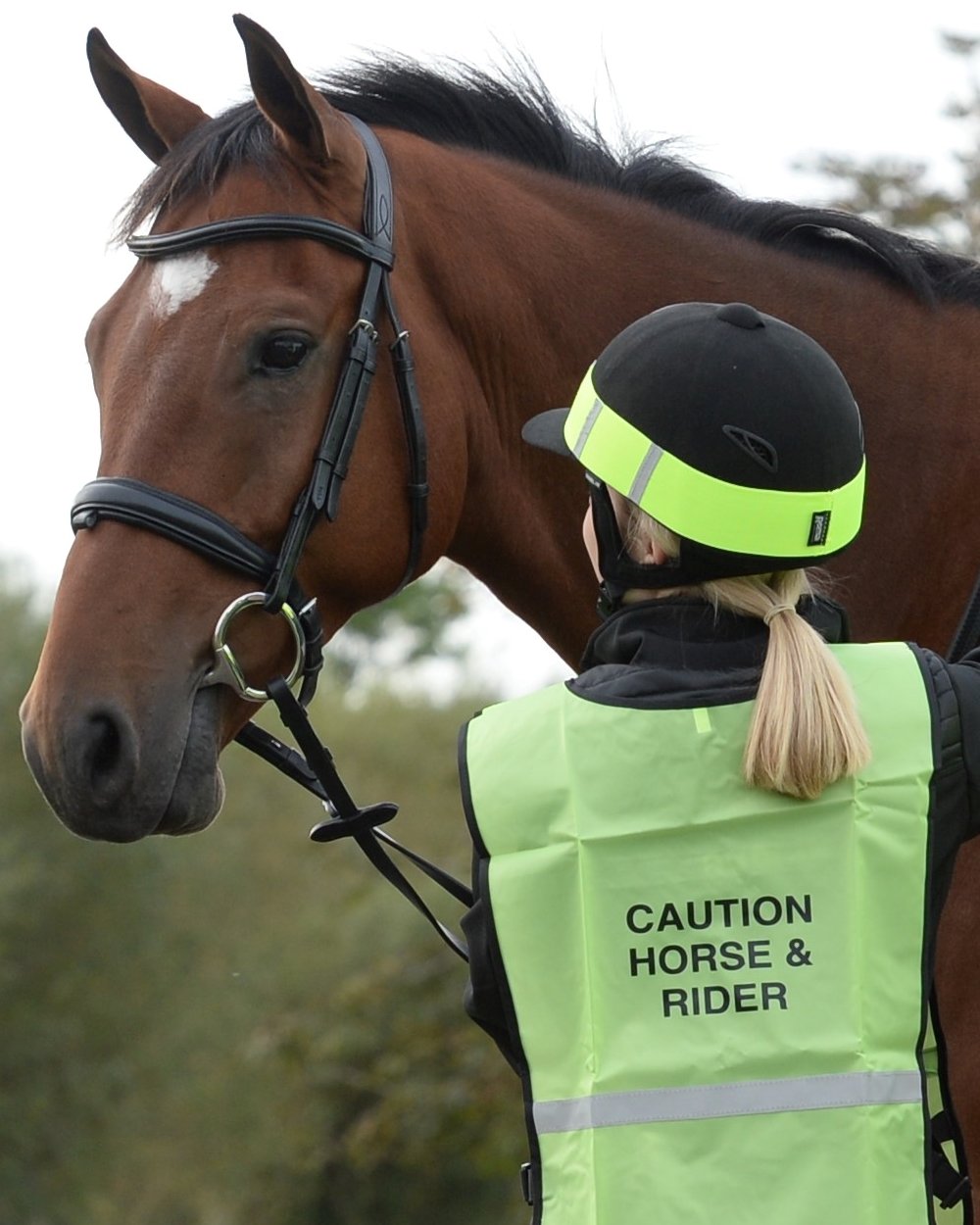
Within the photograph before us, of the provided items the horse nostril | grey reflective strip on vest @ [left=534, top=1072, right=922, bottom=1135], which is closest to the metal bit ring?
the horse nostril

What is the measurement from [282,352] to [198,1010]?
846 inches

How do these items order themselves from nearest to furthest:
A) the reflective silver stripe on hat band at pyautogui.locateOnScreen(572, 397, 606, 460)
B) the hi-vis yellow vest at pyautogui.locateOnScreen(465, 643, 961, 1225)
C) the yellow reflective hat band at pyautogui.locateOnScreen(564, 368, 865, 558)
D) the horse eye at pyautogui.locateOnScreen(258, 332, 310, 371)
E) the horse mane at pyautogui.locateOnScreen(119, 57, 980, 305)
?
the hi-vis yellow vest at pyautogui.locateOnScreen(465, 643, 961, 1225) → the yellow reflective hat band at pyautogui.locateOnScreen(564, 368, 865, 558) → the reflective silver stripe on hat band at pyautogui.locateOnScreen(572, 397, 606, 460) → the horse eye at pyautogui.locateOnScreen(258, 332, 310, 371) → the horse mane at pyautogui.locateOnScreen(119, 57, 980, 305)

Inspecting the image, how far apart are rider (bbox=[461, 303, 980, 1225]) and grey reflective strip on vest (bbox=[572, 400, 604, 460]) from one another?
0.31ft

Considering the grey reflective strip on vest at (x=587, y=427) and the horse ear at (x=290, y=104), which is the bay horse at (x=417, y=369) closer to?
the horse ear at (x=290, y=104)

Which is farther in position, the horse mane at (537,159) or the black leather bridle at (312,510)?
the horse mane at (537,159)

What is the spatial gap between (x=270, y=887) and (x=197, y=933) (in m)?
2.40

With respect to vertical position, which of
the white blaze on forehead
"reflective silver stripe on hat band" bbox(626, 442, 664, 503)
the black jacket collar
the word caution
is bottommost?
the word caution

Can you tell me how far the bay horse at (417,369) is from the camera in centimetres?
308

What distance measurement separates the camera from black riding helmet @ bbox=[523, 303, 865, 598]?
2574 mm

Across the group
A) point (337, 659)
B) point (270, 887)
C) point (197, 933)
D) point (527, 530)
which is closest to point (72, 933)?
point (197, 933)

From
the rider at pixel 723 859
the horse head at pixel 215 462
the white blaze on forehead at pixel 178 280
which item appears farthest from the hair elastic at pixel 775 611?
the white blaze on forehead at pixel 178 280

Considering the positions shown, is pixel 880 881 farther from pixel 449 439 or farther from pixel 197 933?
pixel 197 933

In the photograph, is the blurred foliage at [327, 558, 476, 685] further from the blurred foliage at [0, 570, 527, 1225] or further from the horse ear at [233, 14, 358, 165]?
the horse ear at [233, 14, 358, 165]

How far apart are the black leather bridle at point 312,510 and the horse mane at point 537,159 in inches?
7.3
